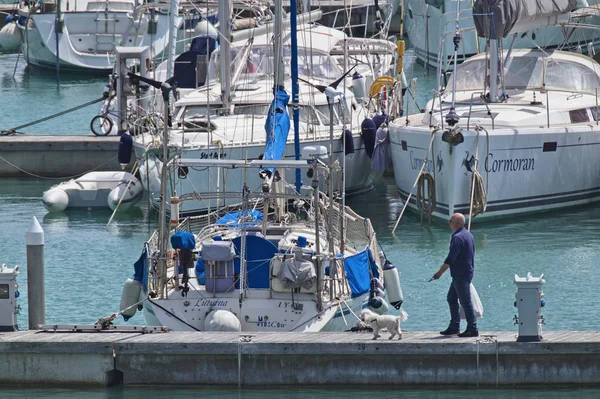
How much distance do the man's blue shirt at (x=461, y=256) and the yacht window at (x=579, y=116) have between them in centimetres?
1273

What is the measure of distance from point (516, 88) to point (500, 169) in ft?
11.1

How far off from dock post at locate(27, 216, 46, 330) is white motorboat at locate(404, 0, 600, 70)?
22890 millimetres

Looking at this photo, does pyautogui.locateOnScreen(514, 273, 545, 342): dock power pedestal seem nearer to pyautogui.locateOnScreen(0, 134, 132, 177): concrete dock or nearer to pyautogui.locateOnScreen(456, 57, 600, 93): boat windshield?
pyautogui.locateOnScreen(456, 57, 600, 93): boat windshield

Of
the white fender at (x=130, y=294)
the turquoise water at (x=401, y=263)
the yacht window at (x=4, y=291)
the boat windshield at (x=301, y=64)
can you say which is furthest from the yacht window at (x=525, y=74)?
the yacht window at (x=4, y=291)

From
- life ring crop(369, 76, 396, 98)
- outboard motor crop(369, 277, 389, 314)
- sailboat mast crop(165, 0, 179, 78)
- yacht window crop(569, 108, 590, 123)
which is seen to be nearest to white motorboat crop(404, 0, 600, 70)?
life ring crop(369, 76, 396, 98)

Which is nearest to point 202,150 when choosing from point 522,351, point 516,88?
point 516,88

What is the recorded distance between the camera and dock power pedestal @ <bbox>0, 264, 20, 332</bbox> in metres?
16.8

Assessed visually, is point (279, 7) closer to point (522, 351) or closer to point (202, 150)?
point (202, 150)

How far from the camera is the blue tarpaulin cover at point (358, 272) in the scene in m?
18.4

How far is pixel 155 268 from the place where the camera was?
18.2 metres

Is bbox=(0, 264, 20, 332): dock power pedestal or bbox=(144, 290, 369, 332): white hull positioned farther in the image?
bbox=(144, 290, 369, 332): white hull

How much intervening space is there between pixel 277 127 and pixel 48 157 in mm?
12014

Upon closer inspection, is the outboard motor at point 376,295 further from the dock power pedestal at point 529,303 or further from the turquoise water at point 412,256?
the dock power pedestal at point 529,303

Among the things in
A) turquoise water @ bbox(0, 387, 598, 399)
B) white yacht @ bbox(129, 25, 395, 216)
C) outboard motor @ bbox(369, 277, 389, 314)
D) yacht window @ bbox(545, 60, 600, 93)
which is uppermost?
yacht window @ bbox(545, 60, 600, 93)
